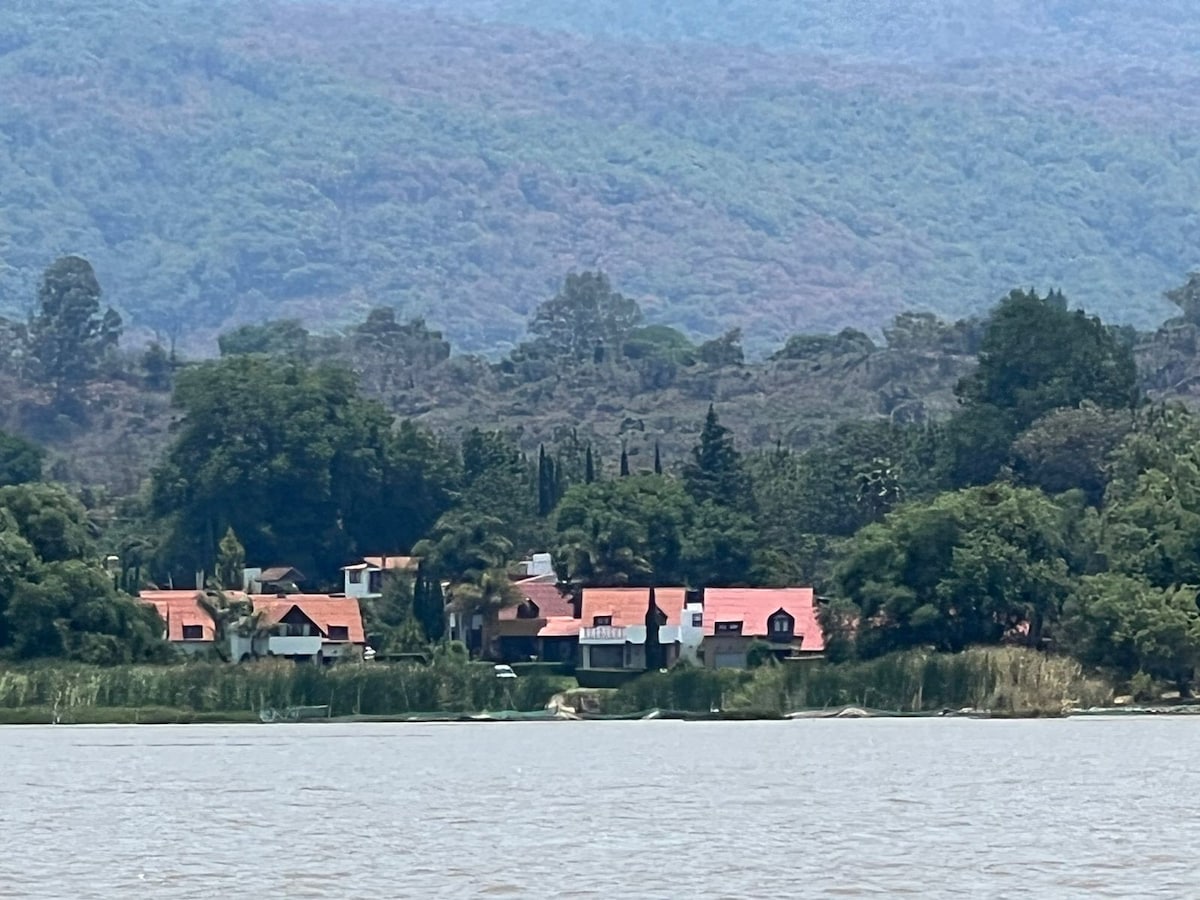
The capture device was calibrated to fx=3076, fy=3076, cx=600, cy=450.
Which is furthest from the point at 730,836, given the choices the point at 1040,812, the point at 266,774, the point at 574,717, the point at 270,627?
the point at 270,627

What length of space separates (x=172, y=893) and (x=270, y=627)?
7755 centimetres

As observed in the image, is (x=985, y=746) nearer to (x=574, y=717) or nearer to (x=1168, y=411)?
(x=574, y=717)

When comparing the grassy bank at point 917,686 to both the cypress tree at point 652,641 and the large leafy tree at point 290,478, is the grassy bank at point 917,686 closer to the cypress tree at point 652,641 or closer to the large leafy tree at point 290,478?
the cypress tree at point 652,641

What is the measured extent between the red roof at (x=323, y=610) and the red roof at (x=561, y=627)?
23.5 feet

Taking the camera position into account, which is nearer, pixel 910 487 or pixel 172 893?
pixel 172 893

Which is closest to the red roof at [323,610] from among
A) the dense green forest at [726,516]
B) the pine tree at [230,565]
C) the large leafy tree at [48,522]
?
the pine tree at [230,565]

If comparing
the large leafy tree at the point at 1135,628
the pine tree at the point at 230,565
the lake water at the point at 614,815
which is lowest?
the lake water at the point at 614,815

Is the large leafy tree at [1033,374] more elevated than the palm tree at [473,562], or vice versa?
the large leafy tree at [1033,374]

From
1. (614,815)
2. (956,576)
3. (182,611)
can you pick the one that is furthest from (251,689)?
(614,815)

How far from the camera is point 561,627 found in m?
120

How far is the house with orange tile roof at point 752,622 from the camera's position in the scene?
373ft

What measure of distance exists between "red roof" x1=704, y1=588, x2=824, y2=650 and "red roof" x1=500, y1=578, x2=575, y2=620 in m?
7.76

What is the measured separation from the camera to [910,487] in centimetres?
13375

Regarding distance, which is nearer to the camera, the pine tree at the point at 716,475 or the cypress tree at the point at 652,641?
the cypress tree at the point at 652,641
